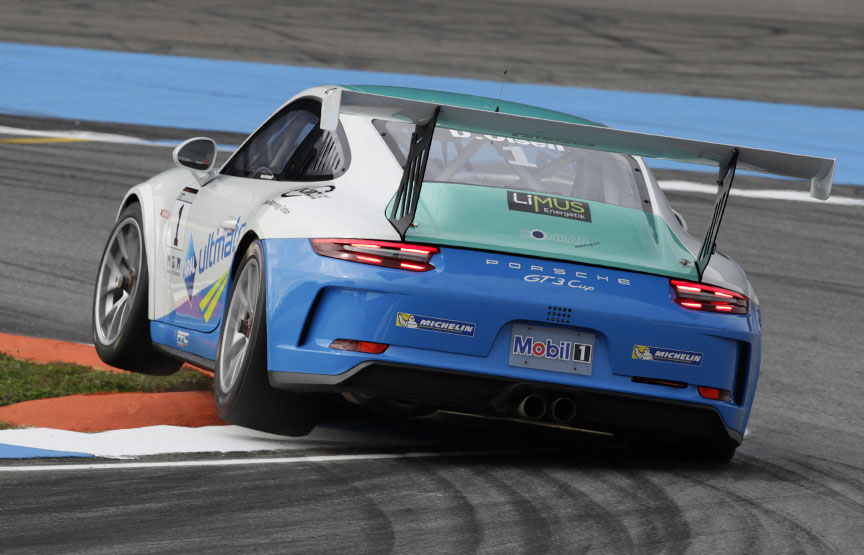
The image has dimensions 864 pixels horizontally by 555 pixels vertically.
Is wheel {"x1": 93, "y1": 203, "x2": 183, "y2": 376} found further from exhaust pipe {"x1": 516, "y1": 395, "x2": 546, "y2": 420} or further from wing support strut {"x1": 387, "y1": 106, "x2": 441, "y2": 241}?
exhaust pipe {"x1": 516, "y1": 395, "x2": 546, "y2": 420}

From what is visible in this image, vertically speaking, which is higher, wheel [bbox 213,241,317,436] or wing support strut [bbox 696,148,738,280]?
wing support strut [bbox 696,148,738,280]

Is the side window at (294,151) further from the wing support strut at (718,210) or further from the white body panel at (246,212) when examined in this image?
the wing support strut at (718,210)

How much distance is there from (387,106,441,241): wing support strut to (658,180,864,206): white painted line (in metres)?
9.98

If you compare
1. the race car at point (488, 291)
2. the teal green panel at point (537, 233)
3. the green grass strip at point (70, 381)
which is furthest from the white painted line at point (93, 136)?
the teal green panel at point (537, 233)

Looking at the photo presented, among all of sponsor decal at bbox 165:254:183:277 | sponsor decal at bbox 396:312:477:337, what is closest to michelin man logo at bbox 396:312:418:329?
sponsor decal at bbox 396:312:477:337

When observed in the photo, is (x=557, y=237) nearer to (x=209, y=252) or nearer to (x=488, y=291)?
(x=488, y=291)

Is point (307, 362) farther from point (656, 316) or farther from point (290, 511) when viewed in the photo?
point (656, 316)

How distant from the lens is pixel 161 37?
23.2 m

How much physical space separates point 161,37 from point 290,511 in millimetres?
19655

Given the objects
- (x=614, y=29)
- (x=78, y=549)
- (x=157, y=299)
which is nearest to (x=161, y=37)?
(x=614, y=29)

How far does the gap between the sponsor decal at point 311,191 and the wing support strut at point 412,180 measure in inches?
15.0

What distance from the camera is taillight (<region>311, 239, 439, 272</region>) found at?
5.10 metres

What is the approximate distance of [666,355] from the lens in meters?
5.23

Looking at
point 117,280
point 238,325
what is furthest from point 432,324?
point 117,280
